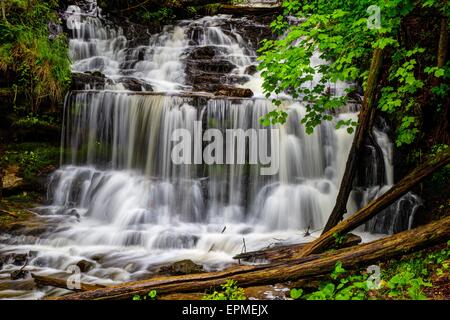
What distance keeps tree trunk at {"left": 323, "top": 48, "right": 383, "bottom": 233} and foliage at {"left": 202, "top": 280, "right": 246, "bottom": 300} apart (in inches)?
83.8

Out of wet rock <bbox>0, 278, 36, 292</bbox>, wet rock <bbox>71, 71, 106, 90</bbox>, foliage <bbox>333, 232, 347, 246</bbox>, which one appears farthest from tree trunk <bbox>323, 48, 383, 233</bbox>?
wet rock <bbox>71, 71, 106, 90</bbox>

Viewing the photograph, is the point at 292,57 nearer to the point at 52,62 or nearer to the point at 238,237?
the point at 238,237

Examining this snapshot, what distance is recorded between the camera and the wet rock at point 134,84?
433 inches

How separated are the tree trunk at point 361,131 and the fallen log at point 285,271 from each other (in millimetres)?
1593

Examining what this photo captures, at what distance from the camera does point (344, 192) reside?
19.7ft

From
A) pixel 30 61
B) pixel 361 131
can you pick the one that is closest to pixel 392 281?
pixel 361 131

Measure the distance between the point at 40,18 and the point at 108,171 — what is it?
475cm

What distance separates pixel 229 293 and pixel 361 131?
131 inches

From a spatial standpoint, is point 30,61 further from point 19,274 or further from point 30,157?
point 19,274

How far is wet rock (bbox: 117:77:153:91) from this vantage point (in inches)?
433

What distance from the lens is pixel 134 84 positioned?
11.2 metres

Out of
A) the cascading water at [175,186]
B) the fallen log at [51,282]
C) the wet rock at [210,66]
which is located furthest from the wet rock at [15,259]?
the wet rock at [210,66]

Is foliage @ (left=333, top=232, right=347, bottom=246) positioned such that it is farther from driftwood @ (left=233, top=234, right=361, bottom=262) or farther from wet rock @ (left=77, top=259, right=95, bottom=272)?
wet rock @ (left=77, top=259, right=95, bottom=272)
